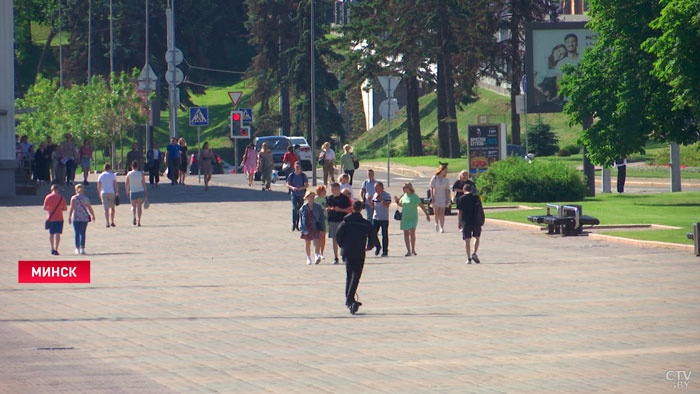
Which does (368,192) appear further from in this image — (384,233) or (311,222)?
(311,222)

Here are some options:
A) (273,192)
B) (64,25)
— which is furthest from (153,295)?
(64,25)

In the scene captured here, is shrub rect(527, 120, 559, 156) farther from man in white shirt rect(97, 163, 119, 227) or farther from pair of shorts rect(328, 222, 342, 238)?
pair of shorts rect(328, 222, 342, 238)

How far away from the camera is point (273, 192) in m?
41.6

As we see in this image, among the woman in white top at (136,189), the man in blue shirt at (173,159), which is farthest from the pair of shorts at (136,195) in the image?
the man in blue shirt at (173,159)

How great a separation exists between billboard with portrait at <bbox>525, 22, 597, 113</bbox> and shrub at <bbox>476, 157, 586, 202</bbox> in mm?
4551

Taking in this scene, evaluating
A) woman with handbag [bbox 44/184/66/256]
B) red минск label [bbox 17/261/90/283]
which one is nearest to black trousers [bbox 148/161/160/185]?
woman with handbag [bbox 44/184/66/256]

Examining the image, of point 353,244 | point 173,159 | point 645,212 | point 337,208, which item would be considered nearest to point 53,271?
point 337,208

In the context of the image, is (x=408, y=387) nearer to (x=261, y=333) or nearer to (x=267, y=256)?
(x=261, y=333)

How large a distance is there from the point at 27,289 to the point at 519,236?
11.8 meters

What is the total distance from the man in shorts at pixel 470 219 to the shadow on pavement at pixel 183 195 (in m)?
16.3

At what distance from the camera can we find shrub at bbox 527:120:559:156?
64.6 metres

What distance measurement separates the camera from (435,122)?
86.3 meters

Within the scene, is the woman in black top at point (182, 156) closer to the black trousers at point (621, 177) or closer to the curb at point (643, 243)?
the black trousers at point (621, 177)

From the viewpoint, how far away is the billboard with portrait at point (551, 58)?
40.7 metres
